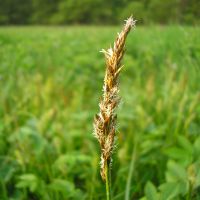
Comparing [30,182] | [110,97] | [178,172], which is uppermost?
[110,97]

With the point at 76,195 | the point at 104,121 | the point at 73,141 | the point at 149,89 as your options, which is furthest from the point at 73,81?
the point at 104,121

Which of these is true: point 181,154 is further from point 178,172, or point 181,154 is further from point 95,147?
point 95,147

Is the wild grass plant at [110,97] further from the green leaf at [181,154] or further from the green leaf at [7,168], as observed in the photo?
the green leaf at [7,168]

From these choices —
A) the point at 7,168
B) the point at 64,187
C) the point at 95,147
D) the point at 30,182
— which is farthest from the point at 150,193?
the point at 95,147

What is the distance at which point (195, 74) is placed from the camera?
8.56 feet

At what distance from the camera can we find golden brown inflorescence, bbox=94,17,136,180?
2.15ft

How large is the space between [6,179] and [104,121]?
1065 mm

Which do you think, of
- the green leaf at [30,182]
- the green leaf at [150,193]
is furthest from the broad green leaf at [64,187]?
the green leaf at [150,193]

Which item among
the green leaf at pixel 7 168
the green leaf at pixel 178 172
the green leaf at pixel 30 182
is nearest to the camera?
the green leaf at pixel 178 172

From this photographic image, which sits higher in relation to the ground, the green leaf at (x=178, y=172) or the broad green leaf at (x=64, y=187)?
the green leaf at (x=178, y=172)

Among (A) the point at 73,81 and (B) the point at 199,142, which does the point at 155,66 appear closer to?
(A) the point at 73,81

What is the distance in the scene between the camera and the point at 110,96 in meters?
0.66

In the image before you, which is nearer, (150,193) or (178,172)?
(150,193)

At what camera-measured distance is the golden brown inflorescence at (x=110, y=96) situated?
2.15 feet
